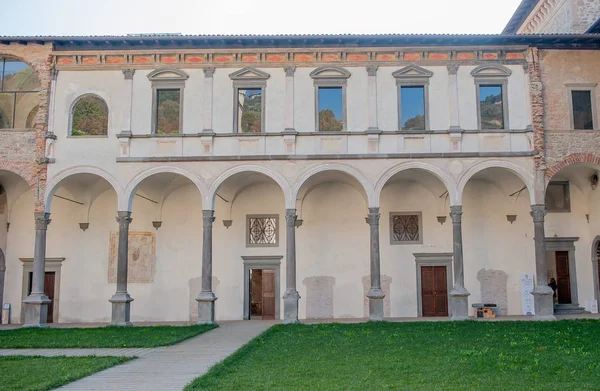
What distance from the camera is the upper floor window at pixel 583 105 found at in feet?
61.7

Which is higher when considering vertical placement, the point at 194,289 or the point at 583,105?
the point at 583,105

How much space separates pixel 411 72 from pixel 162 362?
40.8ft

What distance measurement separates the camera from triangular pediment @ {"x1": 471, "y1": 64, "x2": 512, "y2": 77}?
18891 mm

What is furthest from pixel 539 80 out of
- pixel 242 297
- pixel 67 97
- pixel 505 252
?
pixel 67 97

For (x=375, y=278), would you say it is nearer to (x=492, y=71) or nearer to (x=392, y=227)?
(x=392, y=227)

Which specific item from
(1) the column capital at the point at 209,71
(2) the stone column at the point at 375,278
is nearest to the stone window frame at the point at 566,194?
(2) the stone column at the point at 375,278

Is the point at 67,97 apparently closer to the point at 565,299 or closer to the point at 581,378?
the point at 581,378

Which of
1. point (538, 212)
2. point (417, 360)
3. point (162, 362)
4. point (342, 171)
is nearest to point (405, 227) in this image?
point (342, 171)

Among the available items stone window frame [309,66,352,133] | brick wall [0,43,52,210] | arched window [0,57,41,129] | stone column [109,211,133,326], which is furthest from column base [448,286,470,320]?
arched window [0,57,41,129]

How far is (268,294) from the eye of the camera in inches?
829

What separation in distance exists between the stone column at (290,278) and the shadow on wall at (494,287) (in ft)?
22.5

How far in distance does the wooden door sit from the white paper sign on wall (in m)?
8.62

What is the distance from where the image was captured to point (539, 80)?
61.5 feet

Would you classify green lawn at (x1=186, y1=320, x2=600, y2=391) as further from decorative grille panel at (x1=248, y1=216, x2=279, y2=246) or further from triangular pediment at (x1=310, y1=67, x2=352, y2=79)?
triangular pediment at (x1=310, y1=67, x2=352, y2=79)
